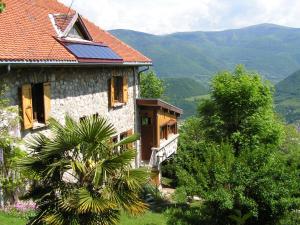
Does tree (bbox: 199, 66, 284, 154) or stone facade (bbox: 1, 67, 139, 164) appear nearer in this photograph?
stone facade (bbox: 1, 67, 139, 164)

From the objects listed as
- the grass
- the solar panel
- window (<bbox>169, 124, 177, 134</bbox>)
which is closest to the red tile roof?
the solar panel

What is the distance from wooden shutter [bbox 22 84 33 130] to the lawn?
3.04 meters

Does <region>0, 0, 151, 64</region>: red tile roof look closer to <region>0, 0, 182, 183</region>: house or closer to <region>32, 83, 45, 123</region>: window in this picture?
<region>0, 0, 182, 183</region>: house

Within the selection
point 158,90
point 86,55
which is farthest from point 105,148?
point 158,90

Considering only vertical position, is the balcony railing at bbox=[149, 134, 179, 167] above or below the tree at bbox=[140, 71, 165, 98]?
below

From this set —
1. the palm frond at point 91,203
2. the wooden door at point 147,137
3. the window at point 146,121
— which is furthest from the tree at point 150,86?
the palm frond at point 91,203

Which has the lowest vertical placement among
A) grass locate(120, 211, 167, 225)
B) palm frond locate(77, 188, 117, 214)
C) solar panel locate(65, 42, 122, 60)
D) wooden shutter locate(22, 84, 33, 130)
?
grass locate(120, 211, 167, 225)

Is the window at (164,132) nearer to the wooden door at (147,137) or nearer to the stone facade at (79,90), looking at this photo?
the wooden door at (147,137)

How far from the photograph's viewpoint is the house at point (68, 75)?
14109 millimetres

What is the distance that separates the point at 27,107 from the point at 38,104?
1.69 metres

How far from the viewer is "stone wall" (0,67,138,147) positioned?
14.1 metres

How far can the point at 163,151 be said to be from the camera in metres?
26.8

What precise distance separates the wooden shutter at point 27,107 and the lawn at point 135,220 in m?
3.04

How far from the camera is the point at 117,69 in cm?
2252
